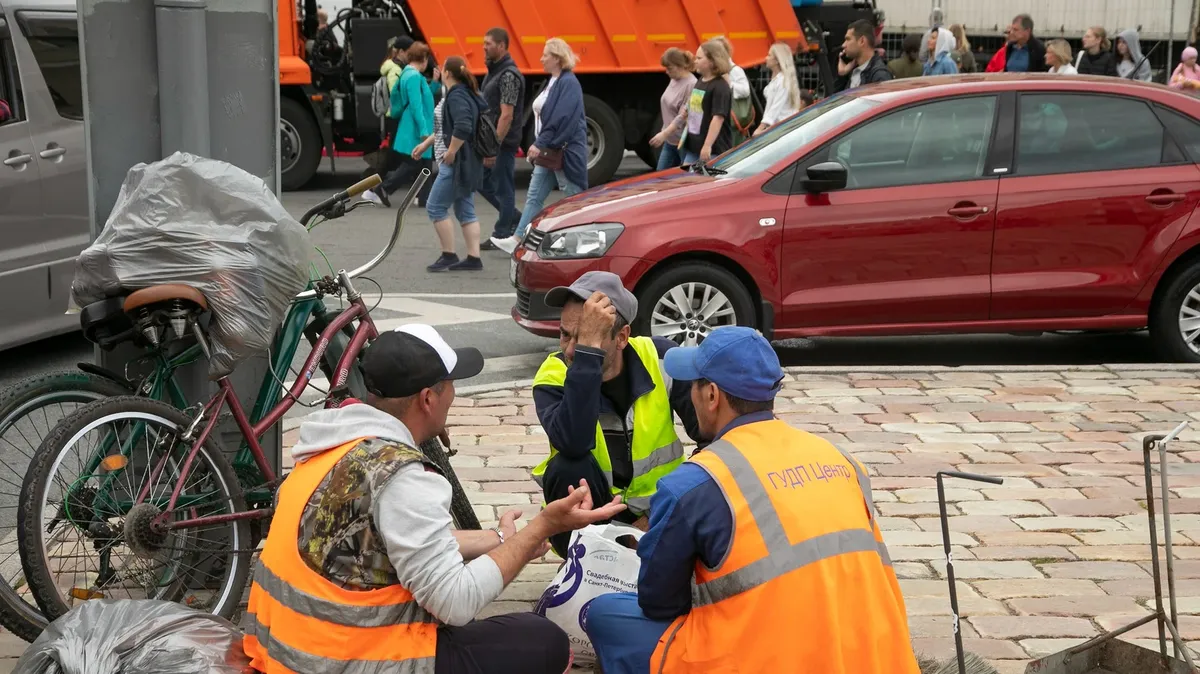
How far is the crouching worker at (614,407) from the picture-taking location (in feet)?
14.9

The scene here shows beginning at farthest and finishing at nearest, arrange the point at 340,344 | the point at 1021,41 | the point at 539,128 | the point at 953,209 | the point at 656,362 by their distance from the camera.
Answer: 1. the point at 1021,41
2. the point at 539,128
3. the point at 953,209
4. the point at 340,344
5. the point at 656,362

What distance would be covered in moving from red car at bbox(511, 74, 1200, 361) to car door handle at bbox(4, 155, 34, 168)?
2839 millimetres

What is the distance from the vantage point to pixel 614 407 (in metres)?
4.70

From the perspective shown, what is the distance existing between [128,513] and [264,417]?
65 centimetres

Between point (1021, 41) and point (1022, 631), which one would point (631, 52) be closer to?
point (1021, 41)

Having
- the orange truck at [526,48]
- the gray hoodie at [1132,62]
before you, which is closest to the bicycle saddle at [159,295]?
the orange truck at [526,48]

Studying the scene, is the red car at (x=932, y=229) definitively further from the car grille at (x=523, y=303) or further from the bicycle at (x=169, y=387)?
the bicycle at (x=169, y=387)

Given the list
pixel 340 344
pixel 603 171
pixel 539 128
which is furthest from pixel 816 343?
pixel 603 171

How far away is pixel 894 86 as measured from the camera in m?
8.99

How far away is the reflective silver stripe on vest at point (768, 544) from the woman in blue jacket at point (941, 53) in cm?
1432

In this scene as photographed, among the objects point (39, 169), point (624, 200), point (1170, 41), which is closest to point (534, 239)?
point (624, 200)

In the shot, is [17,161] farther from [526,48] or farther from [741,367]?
[526,48]

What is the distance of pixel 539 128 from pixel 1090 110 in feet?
17.3

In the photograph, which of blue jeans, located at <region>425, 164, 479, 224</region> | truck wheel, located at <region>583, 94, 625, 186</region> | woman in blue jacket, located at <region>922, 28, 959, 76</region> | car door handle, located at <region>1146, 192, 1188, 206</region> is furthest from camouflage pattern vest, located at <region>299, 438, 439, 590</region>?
woman in blue jacket, located at <region>922, 28, 959, 76</region>
